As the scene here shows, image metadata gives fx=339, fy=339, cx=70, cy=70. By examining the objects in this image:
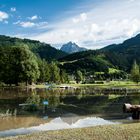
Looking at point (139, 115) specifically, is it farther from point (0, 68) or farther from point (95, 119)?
point (0, 68)

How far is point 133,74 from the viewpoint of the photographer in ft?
457

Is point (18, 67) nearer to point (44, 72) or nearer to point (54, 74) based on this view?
point (44, 72)

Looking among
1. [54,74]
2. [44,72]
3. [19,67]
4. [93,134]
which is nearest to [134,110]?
[93,134]

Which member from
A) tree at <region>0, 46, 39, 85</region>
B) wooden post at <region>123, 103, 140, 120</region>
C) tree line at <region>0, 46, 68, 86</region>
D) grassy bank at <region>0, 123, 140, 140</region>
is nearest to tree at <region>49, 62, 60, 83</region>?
tree line at <region>0, 46, 68, 86</region>

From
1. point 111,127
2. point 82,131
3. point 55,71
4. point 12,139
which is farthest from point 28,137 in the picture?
point 55,71

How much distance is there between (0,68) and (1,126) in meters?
102

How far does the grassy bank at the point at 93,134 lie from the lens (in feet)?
77.7

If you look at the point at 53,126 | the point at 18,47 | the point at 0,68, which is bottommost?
the point at 53,126

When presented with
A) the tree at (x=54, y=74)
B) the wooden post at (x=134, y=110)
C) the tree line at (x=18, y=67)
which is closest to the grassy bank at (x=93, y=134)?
the wooden post at (x=134, y=110)

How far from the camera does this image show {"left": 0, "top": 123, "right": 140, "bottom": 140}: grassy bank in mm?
23688

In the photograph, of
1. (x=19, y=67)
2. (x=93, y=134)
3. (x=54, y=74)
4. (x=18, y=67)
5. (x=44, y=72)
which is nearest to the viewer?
(x=93, y=134)

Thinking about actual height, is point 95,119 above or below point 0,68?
below

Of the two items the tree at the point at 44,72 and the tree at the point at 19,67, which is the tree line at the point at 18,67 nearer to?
the tree at the point at 19,67

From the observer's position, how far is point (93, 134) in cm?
2466
